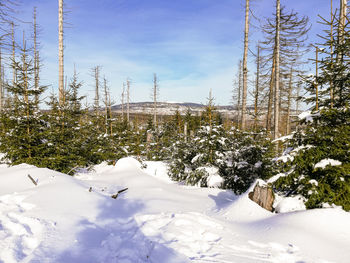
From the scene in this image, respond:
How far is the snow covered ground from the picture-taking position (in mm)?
2998

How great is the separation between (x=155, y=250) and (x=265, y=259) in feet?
5.54

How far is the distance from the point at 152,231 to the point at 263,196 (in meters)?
2.80

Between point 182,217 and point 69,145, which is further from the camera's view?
point 69,145

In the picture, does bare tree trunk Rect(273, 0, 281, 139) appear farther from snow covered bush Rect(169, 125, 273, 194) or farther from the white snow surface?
the white snow surface

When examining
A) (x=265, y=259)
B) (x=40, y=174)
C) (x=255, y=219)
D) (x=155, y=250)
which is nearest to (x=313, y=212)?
(x=255, y=219)

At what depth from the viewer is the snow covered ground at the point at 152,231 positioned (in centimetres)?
300

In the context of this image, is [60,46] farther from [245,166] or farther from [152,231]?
[152,231]

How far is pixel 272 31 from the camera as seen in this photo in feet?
42.8

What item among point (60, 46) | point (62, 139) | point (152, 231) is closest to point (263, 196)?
point (152, 231)

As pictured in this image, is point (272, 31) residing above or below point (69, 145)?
above

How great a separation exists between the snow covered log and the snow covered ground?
182 mm

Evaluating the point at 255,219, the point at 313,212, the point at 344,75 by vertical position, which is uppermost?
the point at 344,75

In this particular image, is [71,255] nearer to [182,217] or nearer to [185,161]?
[182,217]

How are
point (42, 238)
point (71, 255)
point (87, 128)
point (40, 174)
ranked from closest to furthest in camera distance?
point (71, 255) < point (42, 238) < point (40, 174) < point (87, 128)
